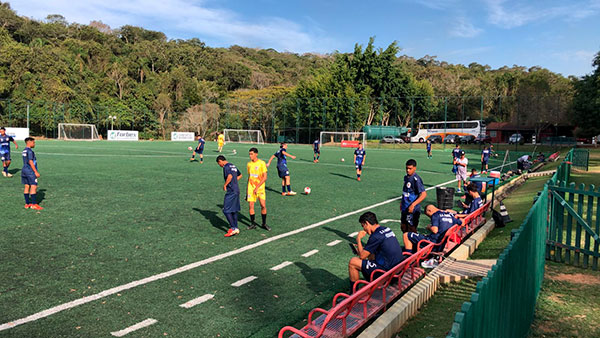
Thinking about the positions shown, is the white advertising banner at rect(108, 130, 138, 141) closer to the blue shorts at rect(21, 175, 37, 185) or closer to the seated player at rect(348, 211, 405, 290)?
the blue shorts at rect(21, 175, 37, 185)

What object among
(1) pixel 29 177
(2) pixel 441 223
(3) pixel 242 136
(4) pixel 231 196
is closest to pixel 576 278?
(2) pixel 441 223

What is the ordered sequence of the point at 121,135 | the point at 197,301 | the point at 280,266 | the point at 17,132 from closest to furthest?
the point at 197,301
the point at 280,266
the point at 17,132
the point at 121,135

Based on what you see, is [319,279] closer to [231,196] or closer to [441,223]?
[441,223]

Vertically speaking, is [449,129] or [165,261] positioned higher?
[449,129]

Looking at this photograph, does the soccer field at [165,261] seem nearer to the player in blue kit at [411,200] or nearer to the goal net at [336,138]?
the player in blue kit at [411,200]

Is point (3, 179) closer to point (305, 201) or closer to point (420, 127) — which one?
point (305, 201)

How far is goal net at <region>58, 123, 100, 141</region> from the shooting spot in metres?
65.7

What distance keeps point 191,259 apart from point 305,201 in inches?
276

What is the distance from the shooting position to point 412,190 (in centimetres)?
920

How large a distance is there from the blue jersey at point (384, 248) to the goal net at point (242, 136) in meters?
64.7

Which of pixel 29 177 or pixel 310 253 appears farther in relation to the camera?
pixel 29 177

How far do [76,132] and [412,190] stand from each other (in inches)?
2703

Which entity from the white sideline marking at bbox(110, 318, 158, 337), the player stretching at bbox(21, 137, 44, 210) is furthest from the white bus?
the white sideline marking at bbox(110, 318, 158, 337)

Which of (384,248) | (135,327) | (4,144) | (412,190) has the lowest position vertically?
(135,327)
